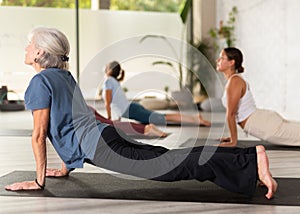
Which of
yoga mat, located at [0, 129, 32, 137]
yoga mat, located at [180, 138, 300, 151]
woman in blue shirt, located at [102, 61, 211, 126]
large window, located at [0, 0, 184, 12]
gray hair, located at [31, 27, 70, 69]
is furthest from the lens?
large window, located at [0, 0, 184, 12]

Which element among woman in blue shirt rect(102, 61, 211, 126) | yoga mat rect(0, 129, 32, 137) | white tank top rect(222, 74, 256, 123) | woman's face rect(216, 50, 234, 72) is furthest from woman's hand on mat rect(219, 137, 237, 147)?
yoga mat rect(0, 129, 32, 137)

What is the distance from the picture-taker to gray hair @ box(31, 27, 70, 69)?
2.37m

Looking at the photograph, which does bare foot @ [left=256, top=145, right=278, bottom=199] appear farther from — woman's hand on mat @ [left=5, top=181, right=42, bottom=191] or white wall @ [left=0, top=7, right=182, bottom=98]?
white wall @ [left=0, top=7, right=182, bottom=98]

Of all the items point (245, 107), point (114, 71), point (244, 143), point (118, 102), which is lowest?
point (244, 143)

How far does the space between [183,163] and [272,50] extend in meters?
4.12

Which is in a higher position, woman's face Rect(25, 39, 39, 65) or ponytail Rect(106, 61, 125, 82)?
woman's face Rect(25, 39, 39, 65)

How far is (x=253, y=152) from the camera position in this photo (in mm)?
2303

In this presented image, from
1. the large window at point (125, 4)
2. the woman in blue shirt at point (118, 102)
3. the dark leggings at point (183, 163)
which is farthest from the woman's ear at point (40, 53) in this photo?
the large window at point (125, 4)

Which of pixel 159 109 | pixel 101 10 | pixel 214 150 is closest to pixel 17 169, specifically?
pixel 214 150

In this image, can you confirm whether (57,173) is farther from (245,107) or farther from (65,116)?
(245,107)

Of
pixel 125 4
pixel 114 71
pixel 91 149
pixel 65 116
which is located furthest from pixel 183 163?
pixel 125 4

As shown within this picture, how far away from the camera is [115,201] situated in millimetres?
2234

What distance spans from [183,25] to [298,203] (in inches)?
260

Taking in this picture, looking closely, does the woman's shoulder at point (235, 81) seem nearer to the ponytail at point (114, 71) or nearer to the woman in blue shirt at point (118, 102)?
the woman in blue shirt at point (118, 102)
